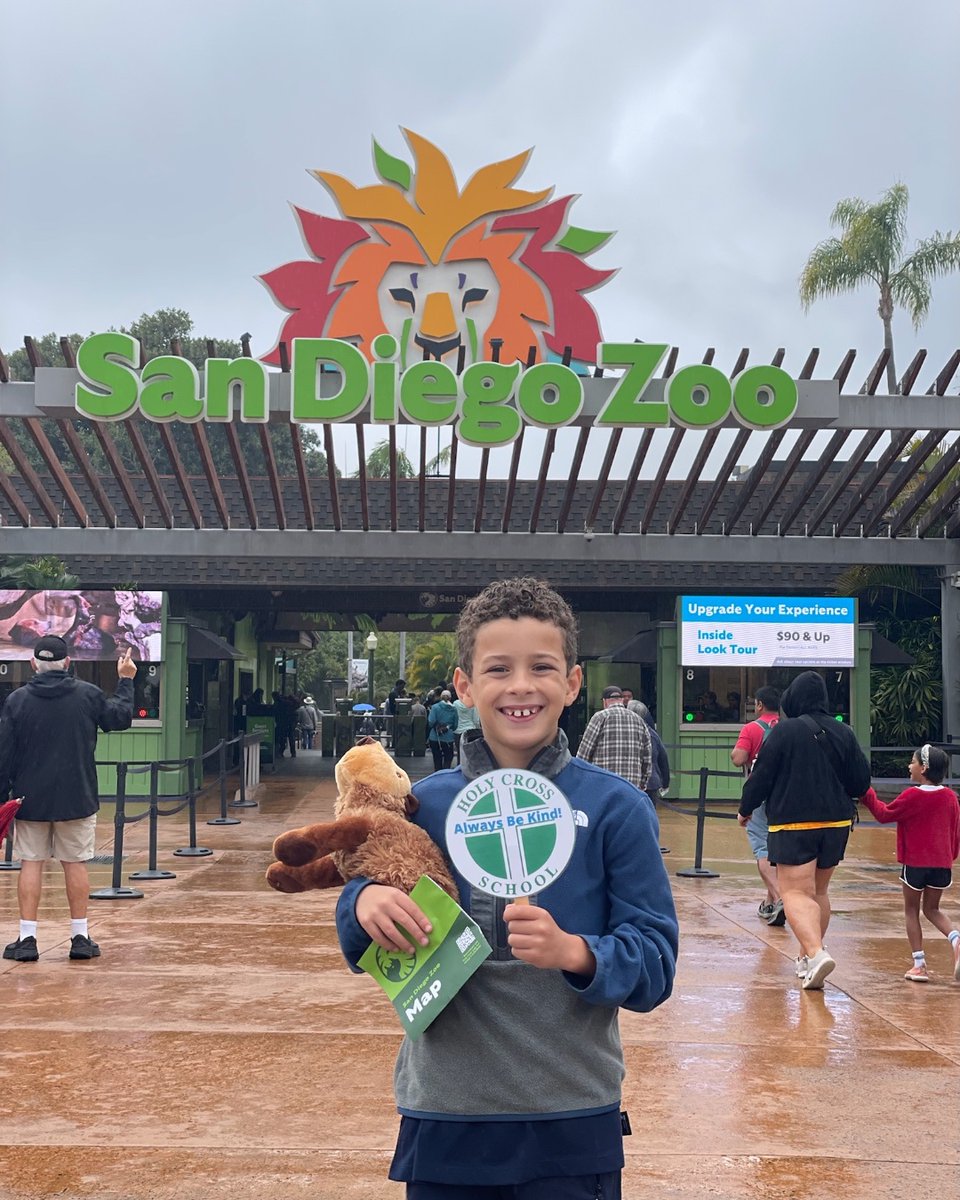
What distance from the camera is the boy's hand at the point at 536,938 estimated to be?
2.20m

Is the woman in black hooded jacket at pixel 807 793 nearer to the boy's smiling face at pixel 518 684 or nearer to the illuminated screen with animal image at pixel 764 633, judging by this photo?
the boy's smiling face at pixel 518 684

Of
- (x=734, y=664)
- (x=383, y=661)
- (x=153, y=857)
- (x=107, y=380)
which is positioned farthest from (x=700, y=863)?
(x=383, y=661)

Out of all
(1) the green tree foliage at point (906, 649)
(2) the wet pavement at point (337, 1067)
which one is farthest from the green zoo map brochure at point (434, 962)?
(1) the green tree foliage at point (906, 649)

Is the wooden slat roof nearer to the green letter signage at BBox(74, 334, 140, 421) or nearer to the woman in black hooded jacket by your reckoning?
the green letter signage at BBox(74, 334, 140, 421)

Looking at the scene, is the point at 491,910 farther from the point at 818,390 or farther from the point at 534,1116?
the point at 818,390

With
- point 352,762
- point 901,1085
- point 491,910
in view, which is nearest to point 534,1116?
point 491,910

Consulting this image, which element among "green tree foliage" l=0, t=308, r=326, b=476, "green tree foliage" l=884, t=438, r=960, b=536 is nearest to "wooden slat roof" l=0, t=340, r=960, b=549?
"green tree foliage" l=884, t=438, r=960, b=536

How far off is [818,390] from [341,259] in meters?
6.75

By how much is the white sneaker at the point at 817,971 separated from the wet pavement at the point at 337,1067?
65 millimetres

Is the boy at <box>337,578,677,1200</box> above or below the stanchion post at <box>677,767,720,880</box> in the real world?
above

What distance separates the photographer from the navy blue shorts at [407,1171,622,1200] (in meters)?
2.35

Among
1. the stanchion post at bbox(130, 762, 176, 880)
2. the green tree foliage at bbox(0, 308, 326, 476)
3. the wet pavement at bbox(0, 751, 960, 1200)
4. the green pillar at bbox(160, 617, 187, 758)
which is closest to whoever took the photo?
the wet pavement at bbox(0, 751, 960, 1200)

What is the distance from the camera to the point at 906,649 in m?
21.9

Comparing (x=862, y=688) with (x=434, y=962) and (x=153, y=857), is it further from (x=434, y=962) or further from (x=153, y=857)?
(x=434, y=962)
